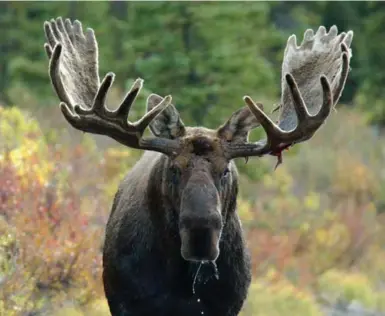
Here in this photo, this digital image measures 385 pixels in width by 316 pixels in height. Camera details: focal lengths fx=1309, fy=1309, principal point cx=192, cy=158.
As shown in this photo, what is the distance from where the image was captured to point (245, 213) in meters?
20.3

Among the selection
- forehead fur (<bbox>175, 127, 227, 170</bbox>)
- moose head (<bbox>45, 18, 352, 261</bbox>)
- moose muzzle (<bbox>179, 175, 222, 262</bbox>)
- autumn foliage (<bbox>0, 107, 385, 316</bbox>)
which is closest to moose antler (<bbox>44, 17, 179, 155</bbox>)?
moose head (<bbox>45, 18, 352, 261</bbox>)

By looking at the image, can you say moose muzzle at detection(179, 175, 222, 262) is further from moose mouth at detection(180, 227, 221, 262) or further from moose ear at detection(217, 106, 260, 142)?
moose ear at detection(217, 106, 260, 142)

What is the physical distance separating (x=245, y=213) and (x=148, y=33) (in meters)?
3.22

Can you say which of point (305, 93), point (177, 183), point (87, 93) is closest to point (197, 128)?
point (177, 183)

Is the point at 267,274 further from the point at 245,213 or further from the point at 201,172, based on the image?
the point at 201,172

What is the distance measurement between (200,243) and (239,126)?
1.17 meters

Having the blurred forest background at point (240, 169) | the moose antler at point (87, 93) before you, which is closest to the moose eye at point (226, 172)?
the moose antler at point (87, 93)

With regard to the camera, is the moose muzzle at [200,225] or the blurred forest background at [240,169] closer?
the moose muzzle at [200,225]

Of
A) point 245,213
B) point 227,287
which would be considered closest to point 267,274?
point 245,213

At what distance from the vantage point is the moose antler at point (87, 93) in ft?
28.8

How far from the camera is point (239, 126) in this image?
9000 millimetres

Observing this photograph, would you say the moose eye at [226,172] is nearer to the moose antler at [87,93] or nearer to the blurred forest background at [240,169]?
the moose antler at [87,93]

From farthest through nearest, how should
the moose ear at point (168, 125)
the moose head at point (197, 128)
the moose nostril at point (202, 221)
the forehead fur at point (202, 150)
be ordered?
the moose ear at point (168, 125) < the forehead fur at point (202, 150) < the moose head at point (197, 128) < the moose nostril at point (202, 221)

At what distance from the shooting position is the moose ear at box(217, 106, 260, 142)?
8.91m
